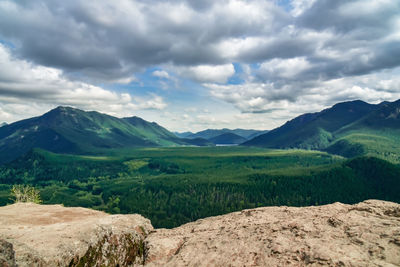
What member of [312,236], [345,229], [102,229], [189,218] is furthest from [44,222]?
[189,218]

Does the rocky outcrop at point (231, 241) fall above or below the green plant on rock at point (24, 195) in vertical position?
above

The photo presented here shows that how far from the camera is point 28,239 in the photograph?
58.7 feet

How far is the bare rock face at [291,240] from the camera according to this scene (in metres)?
13.5

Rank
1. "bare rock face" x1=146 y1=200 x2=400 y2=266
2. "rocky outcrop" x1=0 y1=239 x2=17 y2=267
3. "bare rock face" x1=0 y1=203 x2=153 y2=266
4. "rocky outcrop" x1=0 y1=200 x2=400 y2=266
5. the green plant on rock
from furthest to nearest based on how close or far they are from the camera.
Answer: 1. the green plant on rock
2. "bare rock face" x1=0 y1=203 x2=153 y2=266
3. "rocky outcrop" x1=0 y1=200 x2=400 y2=266
4. "bare rock face" x1=146 y1=200 x2=400 y2=266
5. "rocky outcrop" x1=0 y1=239 x2=17 y2=267

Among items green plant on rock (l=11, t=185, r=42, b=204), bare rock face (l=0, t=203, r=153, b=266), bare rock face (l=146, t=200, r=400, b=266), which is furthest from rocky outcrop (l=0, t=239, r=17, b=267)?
green plant on rock (l=11, t=185, r=42, b=204)

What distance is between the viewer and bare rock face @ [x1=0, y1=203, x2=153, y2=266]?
15117 millimetres

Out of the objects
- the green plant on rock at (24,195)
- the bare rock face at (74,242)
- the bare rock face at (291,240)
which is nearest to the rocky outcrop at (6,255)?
the bare rock face at (74,242)

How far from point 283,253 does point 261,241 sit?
7.15 ft

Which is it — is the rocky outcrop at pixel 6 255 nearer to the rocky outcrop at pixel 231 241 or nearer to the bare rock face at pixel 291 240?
the rocky outcrop at pixel 231 241

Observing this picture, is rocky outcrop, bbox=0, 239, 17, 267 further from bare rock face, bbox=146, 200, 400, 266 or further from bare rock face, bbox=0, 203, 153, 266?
bare rock face, bbox=146, 200, 400, 266

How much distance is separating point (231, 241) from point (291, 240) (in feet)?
14.0

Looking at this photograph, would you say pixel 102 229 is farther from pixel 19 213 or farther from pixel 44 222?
pixel 19 213

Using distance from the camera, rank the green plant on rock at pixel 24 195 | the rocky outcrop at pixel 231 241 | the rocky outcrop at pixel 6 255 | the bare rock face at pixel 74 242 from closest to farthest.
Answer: the rocky outcrop at pixel 6 255 < the rocky outcrop at pixel 231 241 < the bare rock face at pixel 74 242 < the green plant on rock at pixel 24 195

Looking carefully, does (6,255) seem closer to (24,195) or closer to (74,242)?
(74,242)
